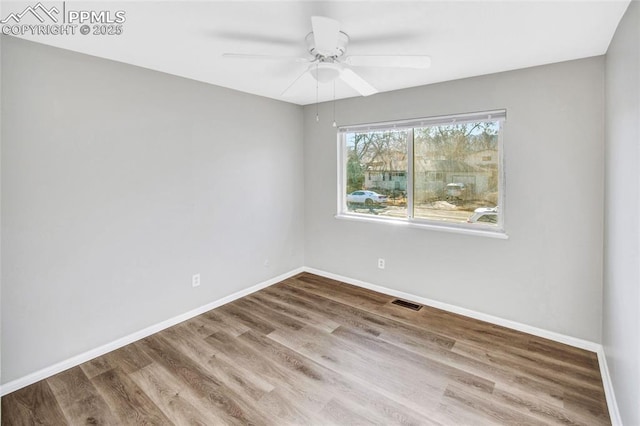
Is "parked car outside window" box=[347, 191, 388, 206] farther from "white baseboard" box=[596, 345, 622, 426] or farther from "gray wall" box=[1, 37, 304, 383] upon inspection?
"white baseboard" box=[596, 345, 622, 426]

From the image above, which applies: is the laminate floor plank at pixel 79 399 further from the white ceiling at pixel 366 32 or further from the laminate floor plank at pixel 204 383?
the white ceiling at pixel 366 32

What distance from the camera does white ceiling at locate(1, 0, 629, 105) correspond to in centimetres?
169

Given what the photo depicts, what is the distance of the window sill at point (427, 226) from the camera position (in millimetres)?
2932

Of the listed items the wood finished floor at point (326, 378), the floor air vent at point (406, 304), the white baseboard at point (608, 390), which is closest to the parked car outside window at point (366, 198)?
the floor air vent at point (406, 304)

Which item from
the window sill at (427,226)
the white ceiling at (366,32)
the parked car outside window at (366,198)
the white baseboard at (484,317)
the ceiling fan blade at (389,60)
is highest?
the white ceiling at (366,32)

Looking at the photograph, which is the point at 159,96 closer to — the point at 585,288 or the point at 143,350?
the point at 143,350

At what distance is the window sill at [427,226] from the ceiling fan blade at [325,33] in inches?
83.6

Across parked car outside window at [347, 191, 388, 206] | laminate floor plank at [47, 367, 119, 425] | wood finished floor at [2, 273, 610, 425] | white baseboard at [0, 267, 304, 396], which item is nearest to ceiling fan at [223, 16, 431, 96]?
parked car outside window at [347, 191, 388, 206]

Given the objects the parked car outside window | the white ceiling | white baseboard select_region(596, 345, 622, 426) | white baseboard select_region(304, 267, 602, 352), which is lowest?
white baseboard select_region(596, 345, 622, 426)

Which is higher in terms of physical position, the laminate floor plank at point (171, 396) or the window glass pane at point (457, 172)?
the window glass pane at point (457, 172)

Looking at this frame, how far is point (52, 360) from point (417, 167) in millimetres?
3631

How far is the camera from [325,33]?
1.61 metres

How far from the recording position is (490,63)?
255 centimetres

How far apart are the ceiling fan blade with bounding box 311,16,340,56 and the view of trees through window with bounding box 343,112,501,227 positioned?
183 centimetres
